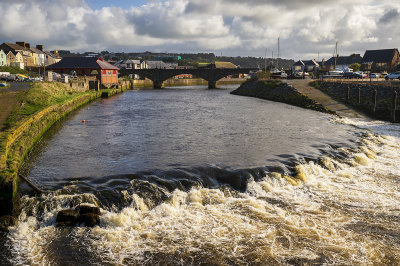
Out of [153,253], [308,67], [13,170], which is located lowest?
[153,253]

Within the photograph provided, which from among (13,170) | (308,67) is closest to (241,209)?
(13,170)

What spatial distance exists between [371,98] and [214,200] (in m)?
40.6

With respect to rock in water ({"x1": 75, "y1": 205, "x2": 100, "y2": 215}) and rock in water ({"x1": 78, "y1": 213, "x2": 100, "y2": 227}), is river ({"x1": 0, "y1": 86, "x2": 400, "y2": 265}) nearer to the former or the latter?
rock in water ({"x1": 78, "y1": 213, "x2": 100, "y2": 227})

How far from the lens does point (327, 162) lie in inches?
884

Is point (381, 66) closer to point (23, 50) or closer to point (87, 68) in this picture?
point (87, 68)

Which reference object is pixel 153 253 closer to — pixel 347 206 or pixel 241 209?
pixel 241 209

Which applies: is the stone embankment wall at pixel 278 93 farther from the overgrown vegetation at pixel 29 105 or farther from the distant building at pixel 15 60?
the distant building at pixel 15 60

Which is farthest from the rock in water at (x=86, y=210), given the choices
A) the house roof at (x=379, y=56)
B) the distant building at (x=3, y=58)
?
the house roof at (x=379, y=56)

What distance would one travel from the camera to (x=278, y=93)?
226 ft

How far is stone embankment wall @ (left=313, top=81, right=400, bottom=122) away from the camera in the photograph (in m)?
42.5

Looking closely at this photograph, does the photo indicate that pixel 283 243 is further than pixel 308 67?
No

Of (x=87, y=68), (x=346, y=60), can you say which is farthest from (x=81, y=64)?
(x=346, y=60)

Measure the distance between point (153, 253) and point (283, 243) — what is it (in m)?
4.94

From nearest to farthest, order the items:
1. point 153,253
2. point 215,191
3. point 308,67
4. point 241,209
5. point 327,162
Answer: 1. point 153,253
2. point 241,209
3. point 215,191
4. point 327,162
5. point 308,67
